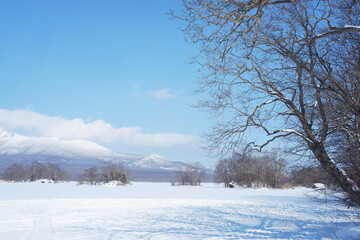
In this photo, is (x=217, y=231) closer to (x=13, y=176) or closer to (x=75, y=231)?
(x=75, y=231)

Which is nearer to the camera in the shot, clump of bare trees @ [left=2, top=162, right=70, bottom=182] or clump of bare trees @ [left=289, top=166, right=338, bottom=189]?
clump of bare trees @ [left=289, top=166, right=338, bottom=189]

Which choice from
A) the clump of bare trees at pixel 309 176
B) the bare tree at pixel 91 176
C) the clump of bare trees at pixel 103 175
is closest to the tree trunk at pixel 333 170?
the clump of bare trees at pixel 309 176

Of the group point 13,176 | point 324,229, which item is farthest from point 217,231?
point 13,176

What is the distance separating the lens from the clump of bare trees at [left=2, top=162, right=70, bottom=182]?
Result: 6994 cm

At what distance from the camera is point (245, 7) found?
4.21 m

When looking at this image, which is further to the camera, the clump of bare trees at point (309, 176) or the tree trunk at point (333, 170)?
the clump of bare trees at point (309, 176)

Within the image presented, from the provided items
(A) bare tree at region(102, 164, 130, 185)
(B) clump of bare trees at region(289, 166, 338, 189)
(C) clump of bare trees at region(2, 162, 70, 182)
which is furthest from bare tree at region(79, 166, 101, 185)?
(B) clump of bare trees at region(289, 166, 338, 189)

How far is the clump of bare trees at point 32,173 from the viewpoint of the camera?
6994cm

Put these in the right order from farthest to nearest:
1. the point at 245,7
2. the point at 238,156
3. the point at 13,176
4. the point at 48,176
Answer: the point at 48,176
the point at 13,176
the point at 238,156
the point at 245,7

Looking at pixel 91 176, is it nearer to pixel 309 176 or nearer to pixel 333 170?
pixel 309 176

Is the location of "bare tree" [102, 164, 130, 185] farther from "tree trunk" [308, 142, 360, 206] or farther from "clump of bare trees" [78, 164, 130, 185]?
"tree trunk" [308, 142, 360, 206]

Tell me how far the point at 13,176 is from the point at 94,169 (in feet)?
83.3

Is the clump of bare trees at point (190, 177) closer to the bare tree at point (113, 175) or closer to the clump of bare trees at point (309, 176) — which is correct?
the bare tree at point (113, 175)

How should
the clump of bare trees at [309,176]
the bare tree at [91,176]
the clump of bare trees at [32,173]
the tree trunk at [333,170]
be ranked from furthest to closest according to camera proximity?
the clump of bare trees at [32,173] → the bare tree at [91,176] → the clump of bare trees at [309,176] → the tree trunk at [333,170]
